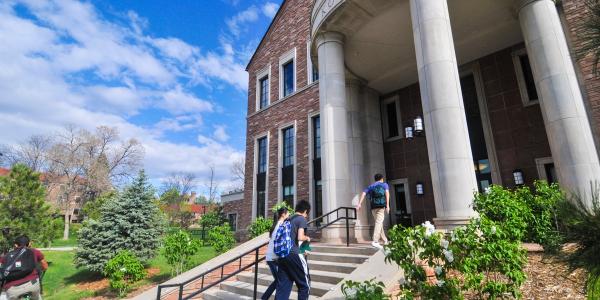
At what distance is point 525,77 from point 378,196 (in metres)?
7.66

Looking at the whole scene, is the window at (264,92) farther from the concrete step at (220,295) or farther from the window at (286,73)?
the concrete step at (220,295)

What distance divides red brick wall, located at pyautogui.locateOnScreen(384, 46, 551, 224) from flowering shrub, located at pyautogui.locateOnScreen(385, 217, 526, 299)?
7844mm

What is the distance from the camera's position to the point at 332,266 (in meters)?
6.14

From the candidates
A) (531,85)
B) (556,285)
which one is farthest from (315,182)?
(556,285)

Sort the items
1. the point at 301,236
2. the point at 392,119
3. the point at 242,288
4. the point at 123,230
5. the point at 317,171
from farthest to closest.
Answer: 1. the point at 317,171
2. the point at 392,119
3. the point at 123,230
4. the point at 242,288
5. the point at 301,236

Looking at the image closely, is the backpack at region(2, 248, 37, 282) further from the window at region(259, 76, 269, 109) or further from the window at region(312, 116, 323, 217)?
the window at region(259, 76, 269, 109)

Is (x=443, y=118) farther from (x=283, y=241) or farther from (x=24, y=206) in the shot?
(x=24, y=206)

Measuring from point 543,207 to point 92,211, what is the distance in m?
28.1

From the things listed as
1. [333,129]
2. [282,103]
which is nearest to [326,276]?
[333,129]

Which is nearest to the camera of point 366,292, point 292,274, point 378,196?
point 366,292

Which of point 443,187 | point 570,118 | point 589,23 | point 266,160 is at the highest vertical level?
point 266,160

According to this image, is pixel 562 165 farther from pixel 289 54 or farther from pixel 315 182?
pixel 289 54

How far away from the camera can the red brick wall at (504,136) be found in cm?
980

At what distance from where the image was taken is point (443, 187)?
617 centimetres
